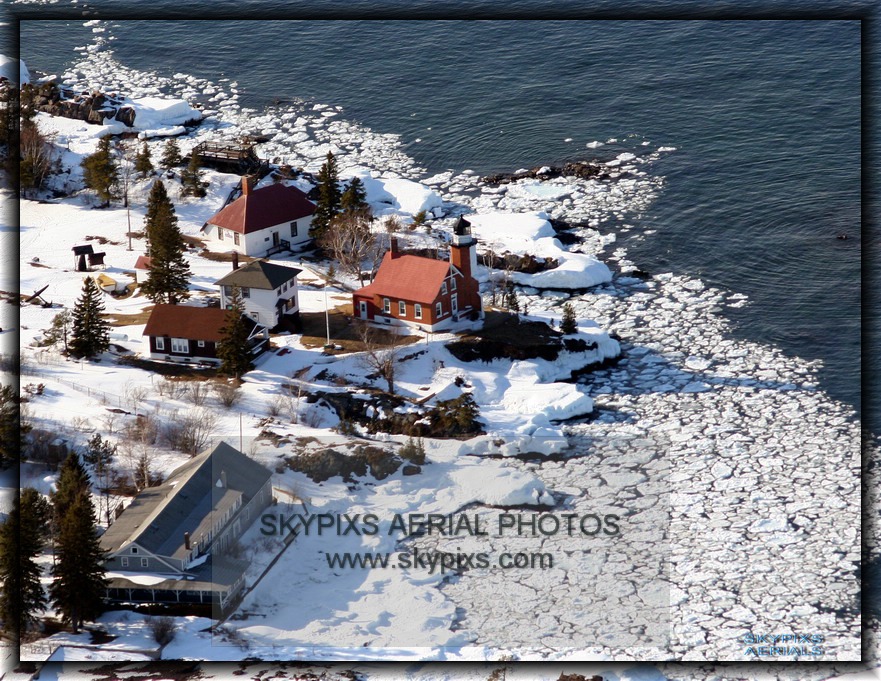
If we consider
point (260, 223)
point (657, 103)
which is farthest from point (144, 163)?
point (657, 103)

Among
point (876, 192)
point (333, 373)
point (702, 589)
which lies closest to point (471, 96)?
point (876, 192)

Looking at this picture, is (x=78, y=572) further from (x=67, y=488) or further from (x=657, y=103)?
(x=657, y=103)

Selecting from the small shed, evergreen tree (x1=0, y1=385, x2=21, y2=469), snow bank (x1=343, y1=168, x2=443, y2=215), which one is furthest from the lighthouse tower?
evergreen tree (x1=0, y1=385, x2=21, y2=469)

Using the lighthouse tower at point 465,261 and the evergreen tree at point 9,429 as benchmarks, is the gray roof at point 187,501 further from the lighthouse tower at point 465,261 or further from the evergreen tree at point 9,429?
the lighthouse tower at point 465,261

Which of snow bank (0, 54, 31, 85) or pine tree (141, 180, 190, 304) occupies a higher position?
snow bank (0, 54, 31, 85)

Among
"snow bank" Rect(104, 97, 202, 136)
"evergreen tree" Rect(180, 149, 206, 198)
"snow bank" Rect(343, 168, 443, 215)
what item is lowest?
"snow bank" Rect(343, 168, 443, 215)

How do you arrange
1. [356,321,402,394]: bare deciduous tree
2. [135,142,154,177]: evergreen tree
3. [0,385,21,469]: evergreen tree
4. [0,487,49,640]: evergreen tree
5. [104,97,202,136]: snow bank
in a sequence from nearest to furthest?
[0,487,49,640]: evergreen tree < [0,385,21,469]: evergreen tree < [356,321,402,394]: bare deciduous tree < [135,142,154,177]: evergreen tree < [104,97,202,136]: snow bank

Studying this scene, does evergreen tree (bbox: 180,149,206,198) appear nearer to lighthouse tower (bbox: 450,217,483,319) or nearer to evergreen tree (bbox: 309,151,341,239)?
evergreen tree (bbox: 309,151,341,239)

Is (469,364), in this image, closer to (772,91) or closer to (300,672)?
(300,672)
